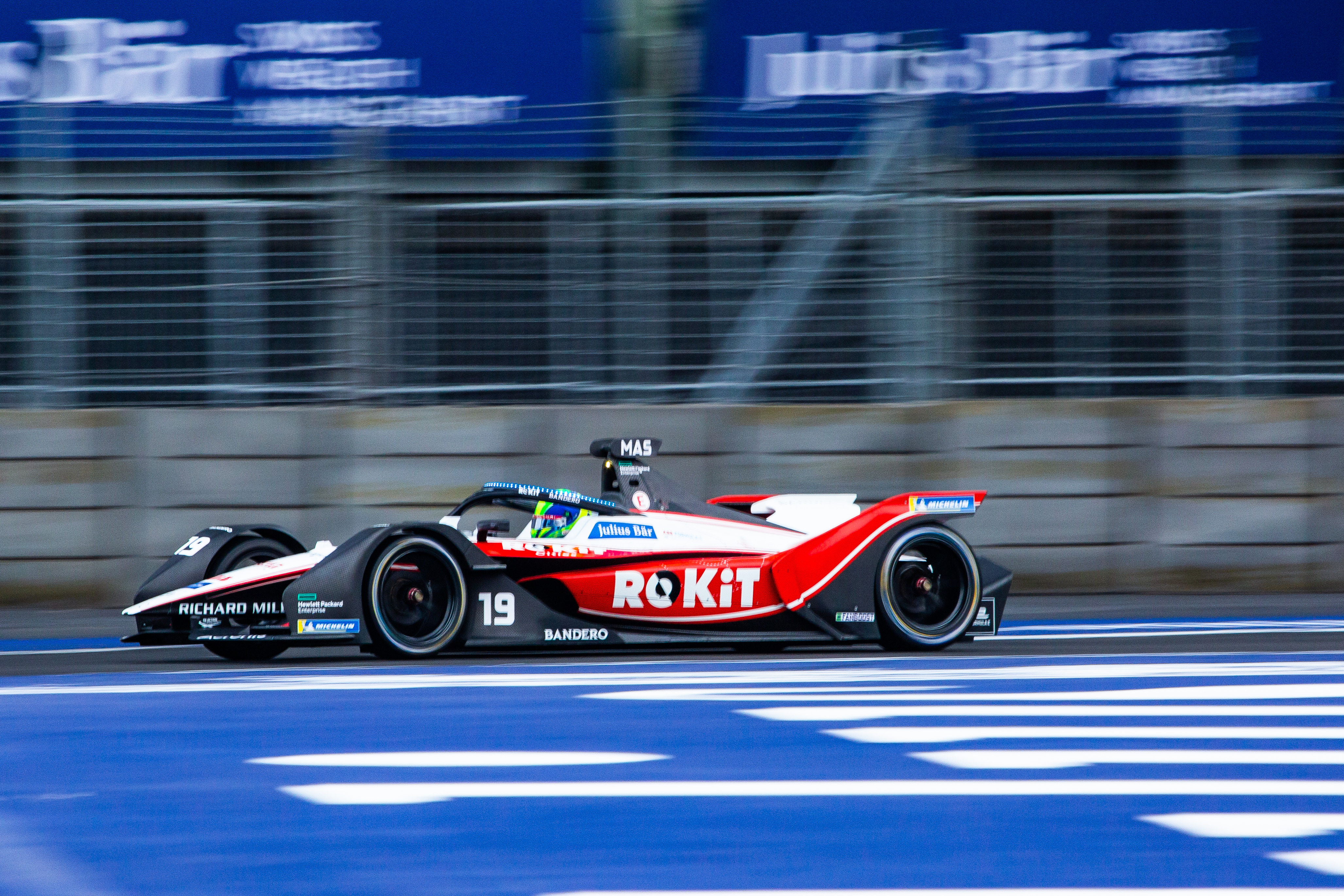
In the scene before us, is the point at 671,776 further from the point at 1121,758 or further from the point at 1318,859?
the point at 1318,859

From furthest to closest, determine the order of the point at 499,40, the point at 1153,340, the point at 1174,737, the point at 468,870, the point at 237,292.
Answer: the point at 499,40, the point at 1153,340, the point at 237,292, the point at 1174,737, the point at 468,870

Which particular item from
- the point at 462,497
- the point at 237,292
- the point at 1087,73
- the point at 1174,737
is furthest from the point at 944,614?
the point at 1087,73

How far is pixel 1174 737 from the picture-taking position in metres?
5.93

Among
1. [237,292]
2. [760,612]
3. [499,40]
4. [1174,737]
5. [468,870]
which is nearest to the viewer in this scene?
[468,870]

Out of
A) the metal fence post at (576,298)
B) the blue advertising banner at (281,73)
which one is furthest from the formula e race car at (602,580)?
the blue advertising banner at (281,73)

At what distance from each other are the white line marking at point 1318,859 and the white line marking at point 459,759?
6.16ft

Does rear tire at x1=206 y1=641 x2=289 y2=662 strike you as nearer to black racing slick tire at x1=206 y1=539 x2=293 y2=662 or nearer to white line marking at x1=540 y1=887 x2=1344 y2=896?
black racing slick tire at x1=206 y1=539 x2=293 y2=662

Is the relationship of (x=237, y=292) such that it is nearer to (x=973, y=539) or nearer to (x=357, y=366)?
(x=357, y=366)

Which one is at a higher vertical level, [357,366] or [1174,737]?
[357,366]

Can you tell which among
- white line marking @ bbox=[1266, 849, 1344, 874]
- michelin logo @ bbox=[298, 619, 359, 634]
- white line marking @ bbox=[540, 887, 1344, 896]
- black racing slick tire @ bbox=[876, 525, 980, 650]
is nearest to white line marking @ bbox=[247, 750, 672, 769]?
white line marking @ bbox=[540, 887, 1344, 896]

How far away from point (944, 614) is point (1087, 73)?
5928 millimetres

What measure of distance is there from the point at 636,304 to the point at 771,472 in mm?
1380

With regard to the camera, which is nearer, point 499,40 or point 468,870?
point 468,870

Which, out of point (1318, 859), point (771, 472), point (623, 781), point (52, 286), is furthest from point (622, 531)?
point (1318, 859)
